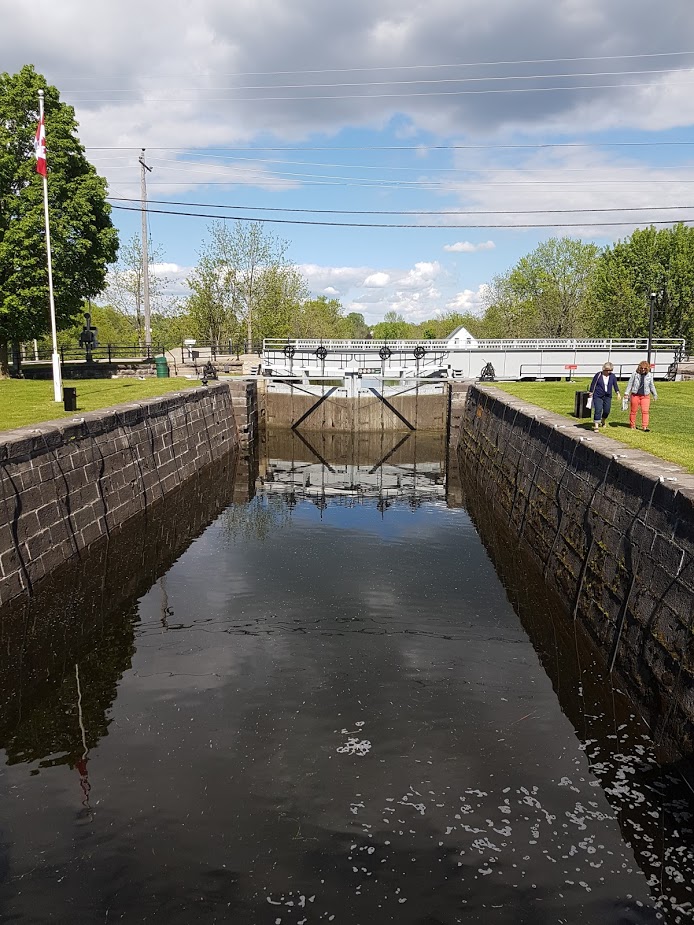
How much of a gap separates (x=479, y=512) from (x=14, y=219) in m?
23.1

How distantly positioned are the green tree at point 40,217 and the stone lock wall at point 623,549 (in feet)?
72.7

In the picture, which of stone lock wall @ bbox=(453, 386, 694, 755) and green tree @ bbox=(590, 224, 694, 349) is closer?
stone lock wall @ bbox=(453, 386, 694, 755)

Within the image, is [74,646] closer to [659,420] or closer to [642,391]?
[642,391]

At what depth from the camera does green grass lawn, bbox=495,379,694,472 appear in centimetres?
1084

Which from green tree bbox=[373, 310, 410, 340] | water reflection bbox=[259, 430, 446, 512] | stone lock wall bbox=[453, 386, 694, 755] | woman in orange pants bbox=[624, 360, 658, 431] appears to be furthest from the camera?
green tree bbox=[373, 310, 410, 340]

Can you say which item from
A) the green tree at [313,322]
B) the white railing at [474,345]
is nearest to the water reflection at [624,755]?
the white railing at [474,345]

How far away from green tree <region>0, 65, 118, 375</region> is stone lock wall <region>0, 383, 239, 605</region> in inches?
489

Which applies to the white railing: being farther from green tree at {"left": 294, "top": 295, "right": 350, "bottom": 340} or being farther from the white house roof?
green tree at {"left": 294, "top": 295, "right": 350, "bottom": 340}

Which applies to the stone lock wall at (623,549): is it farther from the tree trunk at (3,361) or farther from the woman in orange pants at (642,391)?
the tree trunk at (3,361)

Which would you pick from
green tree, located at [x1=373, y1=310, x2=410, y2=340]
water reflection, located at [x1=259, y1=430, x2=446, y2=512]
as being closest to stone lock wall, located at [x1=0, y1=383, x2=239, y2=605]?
water reflection, located at [x1=259, y1=430, x2=446, y2=512]

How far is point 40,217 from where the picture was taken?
2741 centimetres

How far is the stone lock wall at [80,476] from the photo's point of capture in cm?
1000

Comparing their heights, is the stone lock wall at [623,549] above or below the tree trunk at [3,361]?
below

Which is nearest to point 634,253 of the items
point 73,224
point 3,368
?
point 73,224
